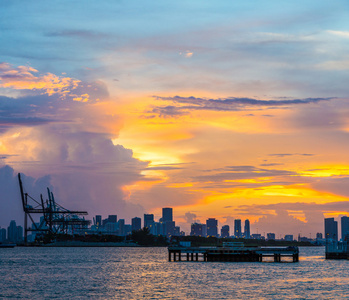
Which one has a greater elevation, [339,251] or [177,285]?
[339,251]

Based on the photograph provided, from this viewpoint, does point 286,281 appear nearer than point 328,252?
Yes

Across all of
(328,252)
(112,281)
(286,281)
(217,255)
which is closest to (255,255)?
(217,255)

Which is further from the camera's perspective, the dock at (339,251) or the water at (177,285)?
the dock at (339,251)

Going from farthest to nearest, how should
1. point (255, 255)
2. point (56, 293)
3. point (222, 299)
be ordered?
1. point (255, 255)
2. point (56, 293)
3. point (222, 299)

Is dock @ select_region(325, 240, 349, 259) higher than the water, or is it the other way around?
dock @ select_region(325, 240, 349, 259)

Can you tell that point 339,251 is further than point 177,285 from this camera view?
Yes

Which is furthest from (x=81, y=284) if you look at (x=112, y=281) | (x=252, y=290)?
(x=252, y=290)

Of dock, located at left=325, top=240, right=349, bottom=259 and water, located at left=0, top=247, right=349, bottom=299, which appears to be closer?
→ water, located at left=0, top=247, right=349, bottom=299

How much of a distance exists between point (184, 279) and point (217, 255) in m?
44.0

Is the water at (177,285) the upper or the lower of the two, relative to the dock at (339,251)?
lower

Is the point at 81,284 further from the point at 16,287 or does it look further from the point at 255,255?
the point at 255,255

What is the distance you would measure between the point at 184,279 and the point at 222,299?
28704 millimetres

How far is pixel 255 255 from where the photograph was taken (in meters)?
148

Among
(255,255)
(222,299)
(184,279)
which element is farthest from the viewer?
(255,255)
